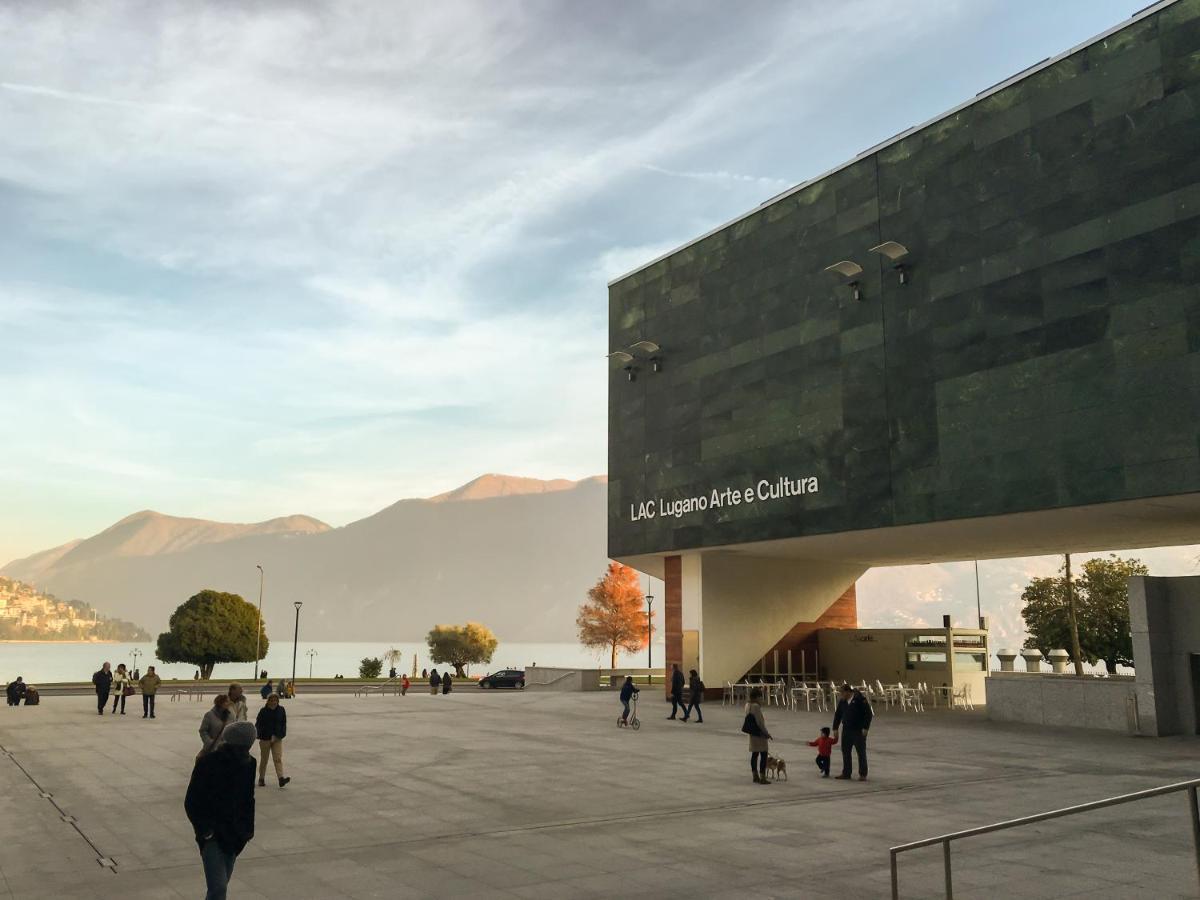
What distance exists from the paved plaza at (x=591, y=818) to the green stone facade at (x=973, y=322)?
7820mm

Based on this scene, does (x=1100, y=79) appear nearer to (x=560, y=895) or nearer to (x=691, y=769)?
(x=691, y=769)

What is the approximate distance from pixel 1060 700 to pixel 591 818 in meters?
20.2

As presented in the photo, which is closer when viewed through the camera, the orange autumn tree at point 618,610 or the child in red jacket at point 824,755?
the child in red jacket at point 824,755

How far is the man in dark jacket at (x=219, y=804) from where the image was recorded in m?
7.55

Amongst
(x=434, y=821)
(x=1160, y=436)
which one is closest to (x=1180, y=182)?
(x=1160, y=436)

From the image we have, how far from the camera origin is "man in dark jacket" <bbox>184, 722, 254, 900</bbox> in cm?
755

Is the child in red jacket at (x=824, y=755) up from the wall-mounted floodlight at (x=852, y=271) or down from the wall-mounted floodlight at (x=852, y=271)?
down

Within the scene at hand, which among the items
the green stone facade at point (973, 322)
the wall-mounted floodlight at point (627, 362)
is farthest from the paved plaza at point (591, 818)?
the wall-mounted floodlight at point (627, 362)

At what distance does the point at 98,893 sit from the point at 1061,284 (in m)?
25.4

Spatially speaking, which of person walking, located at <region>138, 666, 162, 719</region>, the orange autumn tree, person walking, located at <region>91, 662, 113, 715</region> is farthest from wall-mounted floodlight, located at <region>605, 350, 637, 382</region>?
the orange autumn tree

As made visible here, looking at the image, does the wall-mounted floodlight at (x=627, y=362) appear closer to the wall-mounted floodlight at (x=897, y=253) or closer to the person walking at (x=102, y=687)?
the wall-mounted floodlight at (x=897, y=253)

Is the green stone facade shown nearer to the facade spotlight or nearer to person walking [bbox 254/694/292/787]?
the facade spotlight

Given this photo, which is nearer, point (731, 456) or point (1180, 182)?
point (1180, 182)

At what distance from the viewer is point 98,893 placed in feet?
31.8
